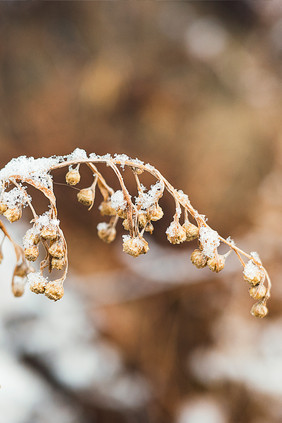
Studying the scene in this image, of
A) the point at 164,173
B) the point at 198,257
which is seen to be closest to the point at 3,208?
the point at 198,257

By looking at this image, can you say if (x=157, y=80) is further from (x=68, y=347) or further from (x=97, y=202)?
(x=68, y=347)

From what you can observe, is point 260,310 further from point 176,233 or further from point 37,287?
point 37,287

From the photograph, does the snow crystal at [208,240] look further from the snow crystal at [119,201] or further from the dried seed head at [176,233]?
the snow crystal at [119,201]

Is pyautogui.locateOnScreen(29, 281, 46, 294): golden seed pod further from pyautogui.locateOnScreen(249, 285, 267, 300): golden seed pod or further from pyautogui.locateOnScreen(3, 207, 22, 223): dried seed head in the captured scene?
pyautogui.locateOnScreen(249, 285, 267, 300): golden seed pod

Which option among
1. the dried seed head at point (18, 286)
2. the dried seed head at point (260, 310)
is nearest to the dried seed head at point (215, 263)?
the dried seed head at point (260, 310)

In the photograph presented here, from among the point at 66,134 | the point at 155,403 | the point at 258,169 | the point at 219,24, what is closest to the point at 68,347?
the point at 155,403

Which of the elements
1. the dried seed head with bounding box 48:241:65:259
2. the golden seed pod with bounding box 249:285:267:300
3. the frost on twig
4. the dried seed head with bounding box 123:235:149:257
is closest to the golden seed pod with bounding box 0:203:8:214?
the frost on twig
